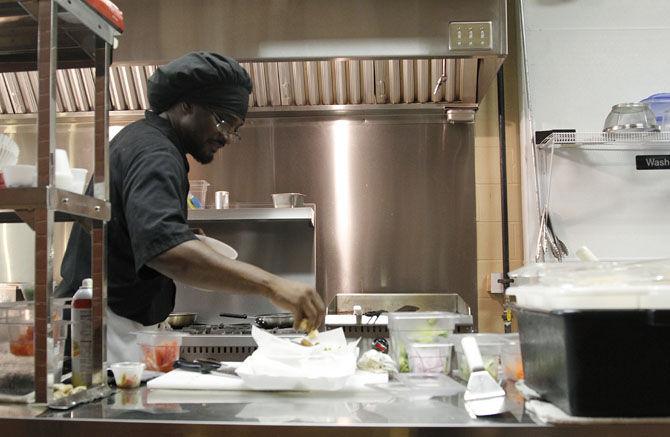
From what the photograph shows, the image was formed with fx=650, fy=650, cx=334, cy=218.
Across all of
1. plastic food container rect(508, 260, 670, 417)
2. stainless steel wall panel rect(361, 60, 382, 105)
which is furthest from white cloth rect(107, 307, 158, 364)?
stainless steel wall panel rect(361, 60, 382, 105)

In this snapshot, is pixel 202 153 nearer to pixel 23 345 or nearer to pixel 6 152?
pixel 6 152

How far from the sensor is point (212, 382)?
1.53m

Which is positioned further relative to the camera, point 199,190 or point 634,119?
point 199,190

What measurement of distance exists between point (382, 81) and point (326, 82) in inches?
13.4

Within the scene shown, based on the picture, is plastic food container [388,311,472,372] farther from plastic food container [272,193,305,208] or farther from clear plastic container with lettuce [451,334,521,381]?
plastic food container [272,193,305,208]

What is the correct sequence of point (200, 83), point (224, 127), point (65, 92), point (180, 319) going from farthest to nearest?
point (65, 92), point (180, 319), point (224, 127), point (200, 83)

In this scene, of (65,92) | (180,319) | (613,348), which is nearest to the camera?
(613,348)

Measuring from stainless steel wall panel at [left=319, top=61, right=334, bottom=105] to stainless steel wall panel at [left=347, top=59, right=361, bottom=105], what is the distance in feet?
0.37

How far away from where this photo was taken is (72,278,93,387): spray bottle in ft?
5.03

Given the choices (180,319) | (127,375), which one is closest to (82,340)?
(127,375)

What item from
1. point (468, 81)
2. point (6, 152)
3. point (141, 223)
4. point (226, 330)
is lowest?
point (226, 330)

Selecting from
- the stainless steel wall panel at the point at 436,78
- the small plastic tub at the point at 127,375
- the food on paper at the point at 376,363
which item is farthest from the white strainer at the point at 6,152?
the stainless steel wall panel at the point at 436,78

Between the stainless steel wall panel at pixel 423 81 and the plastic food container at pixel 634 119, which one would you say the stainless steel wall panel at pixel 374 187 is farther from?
the plastic food container at pixel 634 119

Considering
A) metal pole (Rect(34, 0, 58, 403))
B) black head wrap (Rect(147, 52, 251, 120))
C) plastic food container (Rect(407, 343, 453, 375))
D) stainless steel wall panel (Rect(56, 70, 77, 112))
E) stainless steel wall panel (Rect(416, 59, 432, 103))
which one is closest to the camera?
metal pole (Rect(34, 0, 58, 403))
